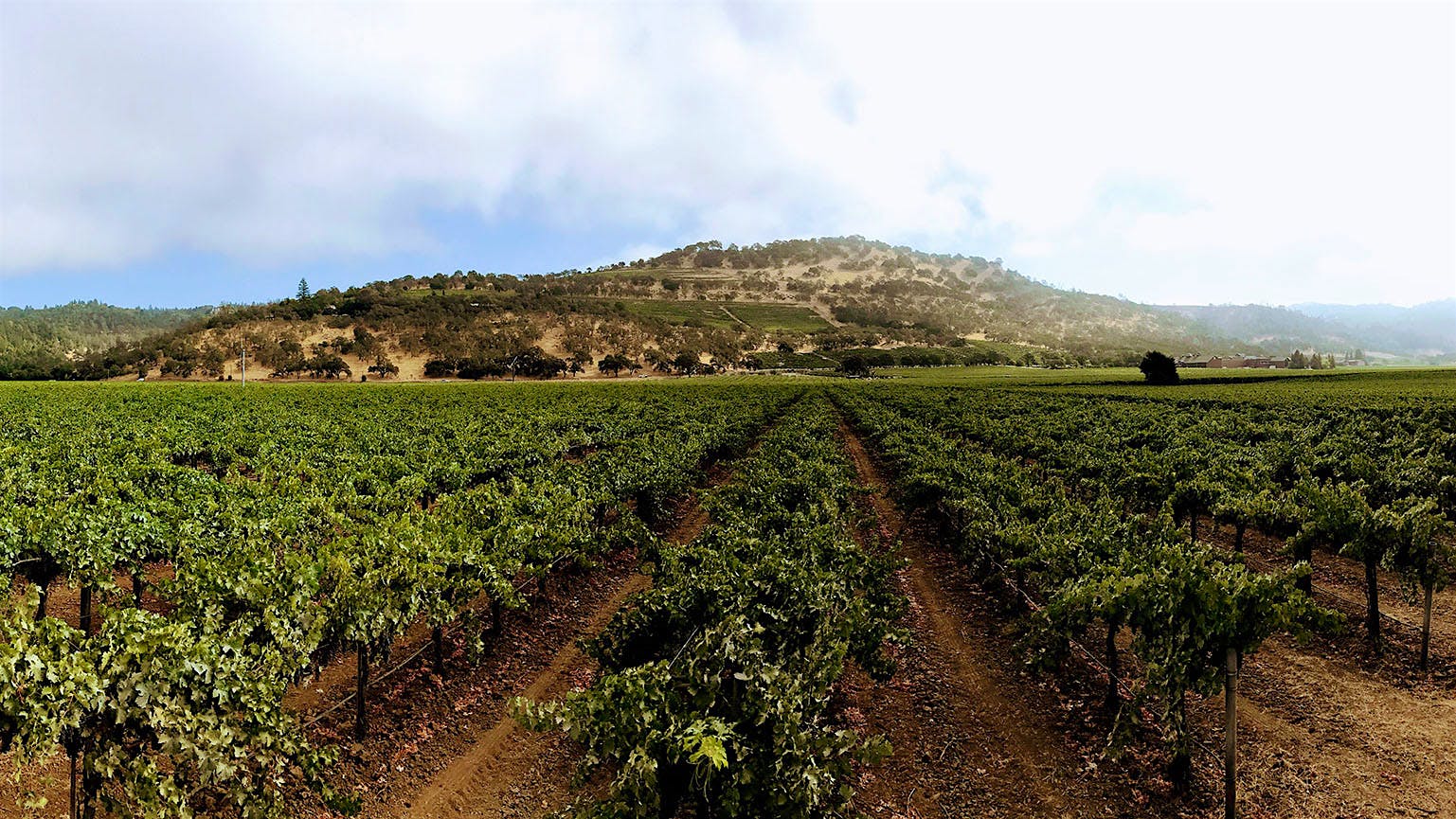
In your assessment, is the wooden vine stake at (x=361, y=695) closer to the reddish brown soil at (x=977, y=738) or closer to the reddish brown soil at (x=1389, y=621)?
the reddish brown soil at (x=977, y=738)

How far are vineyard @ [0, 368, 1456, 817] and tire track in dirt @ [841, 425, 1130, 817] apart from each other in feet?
0.18

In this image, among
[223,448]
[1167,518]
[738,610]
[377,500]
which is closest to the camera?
[738,610]

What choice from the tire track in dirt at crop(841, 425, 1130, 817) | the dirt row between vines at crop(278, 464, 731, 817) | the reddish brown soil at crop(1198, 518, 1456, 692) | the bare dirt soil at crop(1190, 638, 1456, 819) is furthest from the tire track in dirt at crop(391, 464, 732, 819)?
the reddish brown soil at crop(1198, 518, 1456, 692)

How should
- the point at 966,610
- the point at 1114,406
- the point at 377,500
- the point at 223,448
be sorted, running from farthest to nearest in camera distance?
the point at 1114,406 < the point at 223,448 < the point at 377,500 < the point at 966,610

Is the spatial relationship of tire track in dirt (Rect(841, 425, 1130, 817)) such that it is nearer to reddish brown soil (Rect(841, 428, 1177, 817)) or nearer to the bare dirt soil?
reddish brown soil (Rect(841, 428, 1177, 817))

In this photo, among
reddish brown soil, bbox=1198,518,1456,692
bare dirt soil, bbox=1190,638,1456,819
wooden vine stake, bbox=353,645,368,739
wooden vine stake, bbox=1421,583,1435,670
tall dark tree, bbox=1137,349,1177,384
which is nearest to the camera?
bare dirt soil, bbox=1190,638,1456,819

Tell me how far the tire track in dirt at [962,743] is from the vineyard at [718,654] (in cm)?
5

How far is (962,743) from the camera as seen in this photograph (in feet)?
35.4

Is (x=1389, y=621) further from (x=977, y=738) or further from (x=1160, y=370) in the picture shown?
(x=1160, y=370)

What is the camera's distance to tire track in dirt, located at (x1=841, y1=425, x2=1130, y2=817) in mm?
9391

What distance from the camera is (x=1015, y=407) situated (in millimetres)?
59906

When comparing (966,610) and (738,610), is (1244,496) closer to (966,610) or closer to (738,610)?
(966,610)

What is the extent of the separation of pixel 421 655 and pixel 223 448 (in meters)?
20.5

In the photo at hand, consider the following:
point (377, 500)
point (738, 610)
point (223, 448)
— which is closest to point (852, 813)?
point (738, 610)
